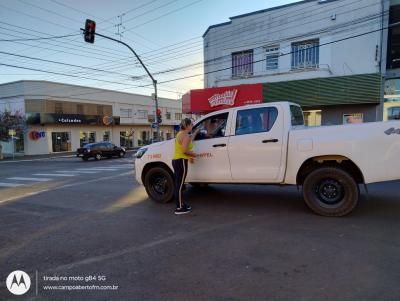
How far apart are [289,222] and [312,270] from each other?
1.76m

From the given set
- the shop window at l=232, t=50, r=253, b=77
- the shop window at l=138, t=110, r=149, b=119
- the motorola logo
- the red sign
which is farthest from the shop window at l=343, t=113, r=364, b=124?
the shop window at l=138, t=110, r=149, b=119

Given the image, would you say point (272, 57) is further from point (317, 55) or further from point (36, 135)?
point (36, 135)

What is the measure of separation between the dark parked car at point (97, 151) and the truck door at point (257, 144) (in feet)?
71.4

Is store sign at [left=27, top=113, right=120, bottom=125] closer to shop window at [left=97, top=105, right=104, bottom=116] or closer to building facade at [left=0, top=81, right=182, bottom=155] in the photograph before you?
building facade at [left=0, top=81, right=182, bottom=155]

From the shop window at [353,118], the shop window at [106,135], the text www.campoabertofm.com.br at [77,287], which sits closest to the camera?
the text www.campoabertofm.com.br at [77,287]

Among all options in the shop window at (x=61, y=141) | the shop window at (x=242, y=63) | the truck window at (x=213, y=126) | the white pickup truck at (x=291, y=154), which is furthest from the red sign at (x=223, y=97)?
the shop window at (x=61, y=141)

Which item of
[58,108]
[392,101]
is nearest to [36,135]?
[58,108]

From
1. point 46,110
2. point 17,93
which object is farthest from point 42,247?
point 17,93

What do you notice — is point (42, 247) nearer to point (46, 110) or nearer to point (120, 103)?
point (46, 110)

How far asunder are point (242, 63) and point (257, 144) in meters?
14.1

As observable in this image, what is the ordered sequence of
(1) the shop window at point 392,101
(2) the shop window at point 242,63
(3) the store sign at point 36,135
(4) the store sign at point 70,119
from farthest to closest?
(3) the store sign at point 36,135 → (4) the store sign at point 70,119 → (2) the shop window at point 242,63 → (1) the shop window at point 392,101

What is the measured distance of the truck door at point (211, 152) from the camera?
616 cm

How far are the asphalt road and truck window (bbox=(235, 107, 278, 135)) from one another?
1711 mm

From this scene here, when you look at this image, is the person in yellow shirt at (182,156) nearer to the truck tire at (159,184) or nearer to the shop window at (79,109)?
the truck tire at (159,184)
